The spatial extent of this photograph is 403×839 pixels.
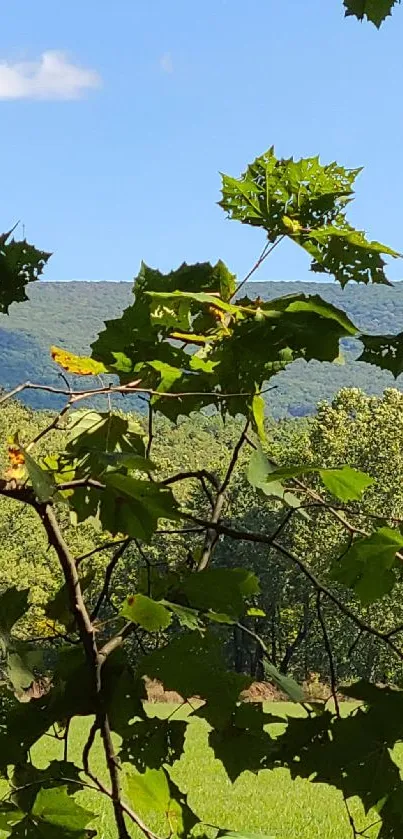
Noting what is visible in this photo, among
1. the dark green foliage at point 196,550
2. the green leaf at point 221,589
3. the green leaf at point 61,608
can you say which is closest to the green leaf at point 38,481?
the dark green foliage at point 196,550

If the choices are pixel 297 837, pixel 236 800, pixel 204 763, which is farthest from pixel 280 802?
pixel 204 763

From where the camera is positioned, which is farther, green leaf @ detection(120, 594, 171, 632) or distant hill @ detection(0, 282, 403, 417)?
distant hill @ detection(0, 282, 403, 417)

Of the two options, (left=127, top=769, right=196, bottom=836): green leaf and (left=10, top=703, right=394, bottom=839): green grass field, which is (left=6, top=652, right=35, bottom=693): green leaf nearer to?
(left=127, top=769, right=196, bottom=836): green leaf

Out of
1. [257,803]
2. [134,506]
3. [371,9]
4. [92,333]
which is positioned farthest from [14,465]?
[92,333]

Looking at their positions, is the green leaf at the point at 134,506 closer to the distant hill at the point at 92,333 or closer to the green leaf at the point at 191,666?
the green leaf at the point at 191,666

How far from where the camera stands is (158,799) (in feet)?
1.65

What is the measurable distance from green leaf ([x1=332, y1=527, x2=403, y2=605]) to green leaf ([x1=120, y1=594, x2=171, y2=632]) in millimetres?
81

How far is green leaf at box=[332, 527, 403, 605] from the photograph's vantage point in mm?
441

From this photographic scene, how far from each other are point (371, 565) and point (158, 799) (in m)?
0.17

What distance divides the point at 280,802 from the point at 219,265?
727cm

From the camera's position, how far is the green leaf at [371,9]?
57cm

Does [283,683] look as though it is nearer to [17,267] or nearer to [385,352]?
[385,352]

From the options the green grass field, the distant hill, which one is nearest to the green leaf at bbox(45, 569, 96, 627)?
the green grass field

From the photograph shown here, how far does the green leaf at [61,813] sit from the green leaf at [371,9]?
0.44 meters
